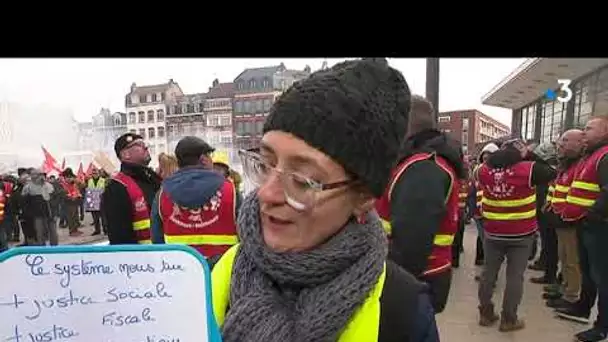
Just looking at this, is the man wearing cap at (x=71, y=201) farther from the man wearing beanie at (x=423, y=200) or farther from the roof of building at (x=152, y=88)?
the roof of building at (x=152, y=88)

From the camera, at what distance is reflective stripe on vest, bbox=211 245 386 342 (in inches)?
34.1

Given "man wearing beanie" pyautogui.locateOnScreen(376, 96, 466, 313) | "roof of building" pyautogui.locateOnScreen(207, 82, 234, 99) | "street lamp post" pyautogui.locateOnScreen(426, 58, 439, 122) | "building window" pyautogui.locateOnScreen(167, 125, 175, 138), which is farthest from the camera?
"roof of building" pyautogui.locateOnScreen(207, 82, 234, 99)

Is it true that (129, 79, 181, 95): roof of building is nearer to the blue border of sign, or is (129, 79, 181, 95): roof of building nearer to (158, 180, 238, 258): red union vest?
(158, 180, 238, 258): red union vest

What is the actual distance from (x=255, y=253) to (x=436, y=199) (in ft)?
4.74

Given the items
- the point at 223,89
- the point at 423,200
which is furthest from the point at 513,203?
the point at 223,89

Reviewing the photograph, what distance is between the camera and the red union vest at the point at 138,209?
3205 millimetres

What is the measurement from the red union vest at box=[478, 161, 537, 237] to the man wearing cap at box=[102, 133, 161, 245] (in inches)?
103

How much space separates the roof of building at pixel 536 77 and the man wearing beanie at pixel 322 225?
10936mm

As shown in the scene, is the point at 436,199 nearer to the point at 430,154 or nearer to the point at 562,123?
the point at 430,154

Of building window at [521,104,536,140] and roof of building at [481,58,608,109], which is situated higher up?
roof of building at [481,58,608,109]

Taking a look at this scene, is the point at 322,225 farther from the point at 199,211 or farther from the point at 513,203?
the point at 513,203

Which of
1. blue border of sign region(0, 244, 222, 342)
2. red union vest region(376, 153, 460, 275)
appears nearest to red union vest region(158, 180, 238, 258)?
red union vest region(376, 153, 460, 275)
